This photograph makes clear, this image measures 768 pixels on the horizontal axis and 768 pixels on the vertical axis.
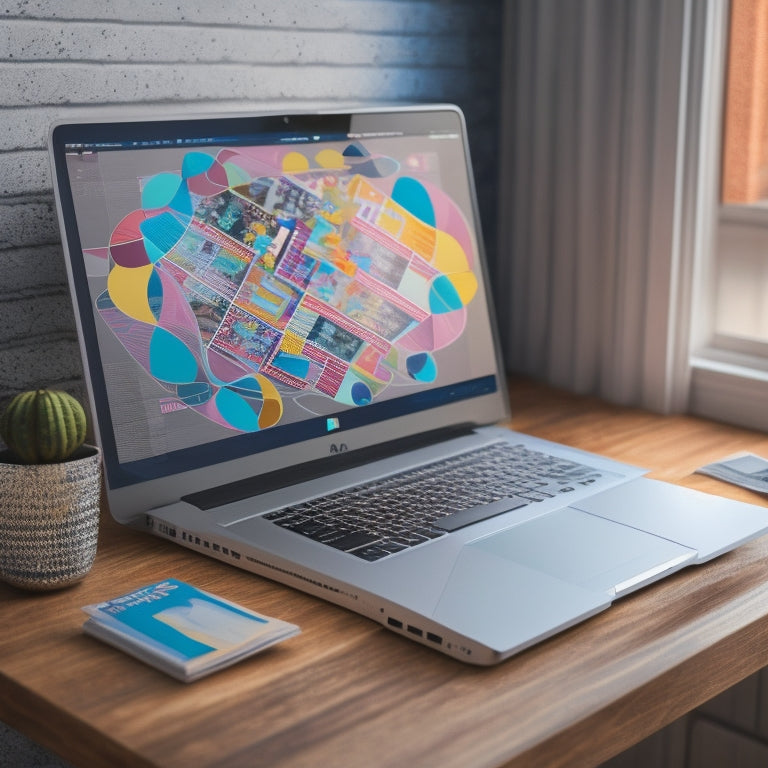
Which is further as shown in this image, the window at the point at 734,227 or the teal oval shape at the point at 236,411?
the window at the point at 734,227

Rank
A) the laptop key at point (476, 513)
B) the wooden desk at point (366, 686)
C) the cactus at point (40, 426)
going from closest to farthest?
the wooden desk at point (366, 686)
the cactus at point (40, 426)
the laptop key at point (476, 513)

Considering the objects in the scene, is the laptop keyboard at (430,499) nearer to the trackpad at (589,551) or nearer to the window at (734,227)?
the trackpad at (589,551)

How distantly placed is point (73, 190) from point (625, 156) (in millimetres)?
871

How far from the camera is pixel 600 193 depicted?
165 cm

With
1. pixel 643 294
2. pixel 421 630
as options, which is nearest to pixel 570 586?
pixel 421 630

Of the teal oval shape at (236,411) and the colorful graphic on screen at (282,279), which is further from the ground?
the colorful graphic on screen at (282,279)

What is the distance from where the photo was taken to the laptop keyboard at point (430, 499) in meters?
1.03

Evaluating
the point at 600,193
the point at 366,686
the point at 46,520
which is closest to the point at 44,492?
the point at 46,520

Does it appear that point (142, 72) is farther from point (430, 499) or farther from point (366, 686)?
point (366, 686)

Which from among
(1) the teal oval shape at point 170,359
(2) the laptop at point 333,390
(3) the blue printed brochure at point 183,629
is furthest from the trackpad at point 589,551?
(1) the teal oval shape at point 170,359

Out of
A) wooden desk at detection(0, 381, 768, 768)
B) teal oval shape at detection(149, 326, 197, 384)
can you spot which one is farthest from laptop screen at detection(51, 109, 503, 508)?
wooden desk at detection(0, 381, 768, 768)

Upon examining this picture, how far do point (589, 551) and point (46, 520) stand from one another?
0.51 m

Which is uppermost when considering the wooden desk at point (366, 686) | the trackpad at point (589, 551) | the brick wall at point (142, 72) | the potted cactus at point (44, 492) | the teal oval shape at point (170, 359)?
the brick wall at point (142, 72)

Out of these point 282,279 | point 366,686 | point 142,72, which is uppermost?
point 142,72
